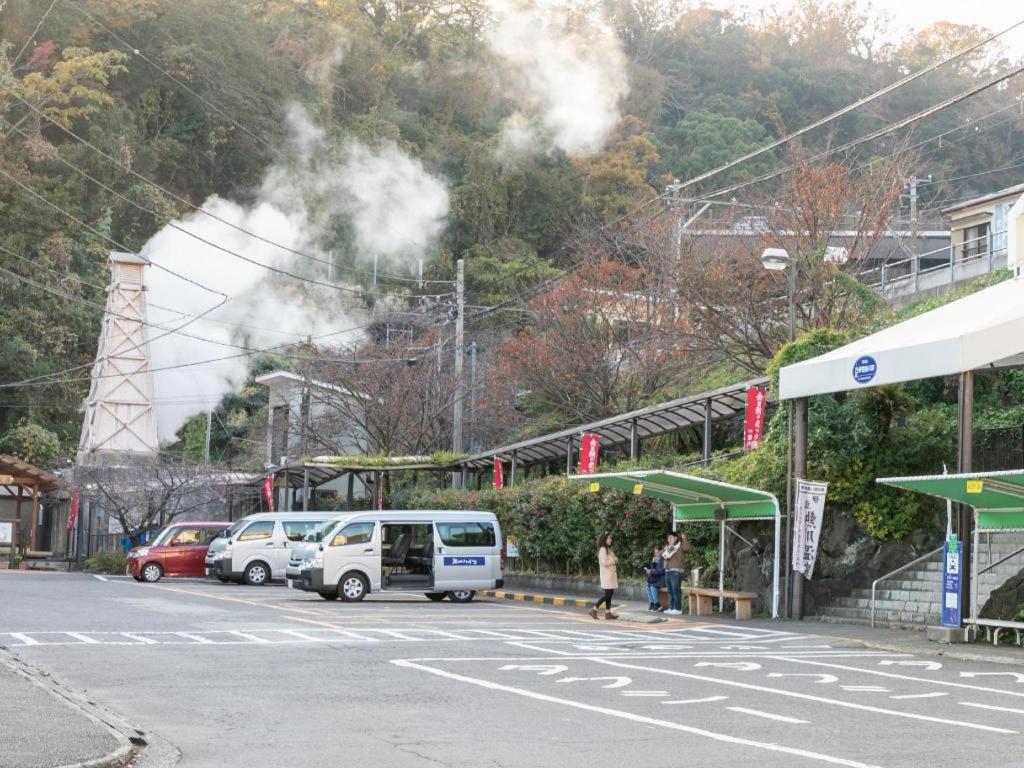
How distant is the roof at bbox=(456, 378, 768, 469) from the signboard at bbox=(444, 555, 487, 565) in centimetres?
492

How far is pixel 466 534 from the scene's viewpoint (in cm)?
2817

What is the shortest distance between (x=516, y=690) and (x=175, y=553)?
27725 millimetres

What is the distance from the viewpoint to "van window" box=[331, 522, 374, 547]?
27.2 meters

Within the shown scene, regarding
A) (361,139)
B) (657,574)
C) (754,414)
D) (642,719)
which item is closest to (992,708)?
(642,719)

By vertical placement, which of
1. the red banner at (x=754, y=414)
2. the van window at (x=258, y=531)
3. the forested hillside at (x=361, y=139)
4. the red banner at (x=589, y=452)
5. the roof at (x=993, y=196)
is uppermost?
the forested hillside at (x=361, y=139)

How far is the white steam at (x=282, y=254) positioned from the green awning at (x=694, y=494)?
3221 centimetres

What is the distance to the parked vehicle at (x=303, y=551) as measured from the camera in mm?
28819

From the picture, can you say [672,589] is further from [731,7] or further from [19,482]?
[731,7]

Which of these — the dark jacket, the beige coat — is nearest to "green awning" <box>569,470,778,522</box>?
the dark jacket

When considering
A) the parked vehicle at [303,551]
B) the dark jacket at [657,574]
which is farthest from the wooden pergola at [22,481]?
the dark jacket at [657,574]

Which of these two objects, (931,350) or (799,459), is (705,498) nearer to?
(799,459)

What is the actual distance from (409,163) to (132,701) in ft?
191

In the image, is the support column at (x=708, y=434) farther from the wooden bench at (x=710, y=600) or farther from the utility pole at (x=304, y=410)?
the utility pole at (x=304, y=410)

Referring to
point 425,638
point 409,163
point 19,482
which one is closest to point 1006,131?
point 409,163
